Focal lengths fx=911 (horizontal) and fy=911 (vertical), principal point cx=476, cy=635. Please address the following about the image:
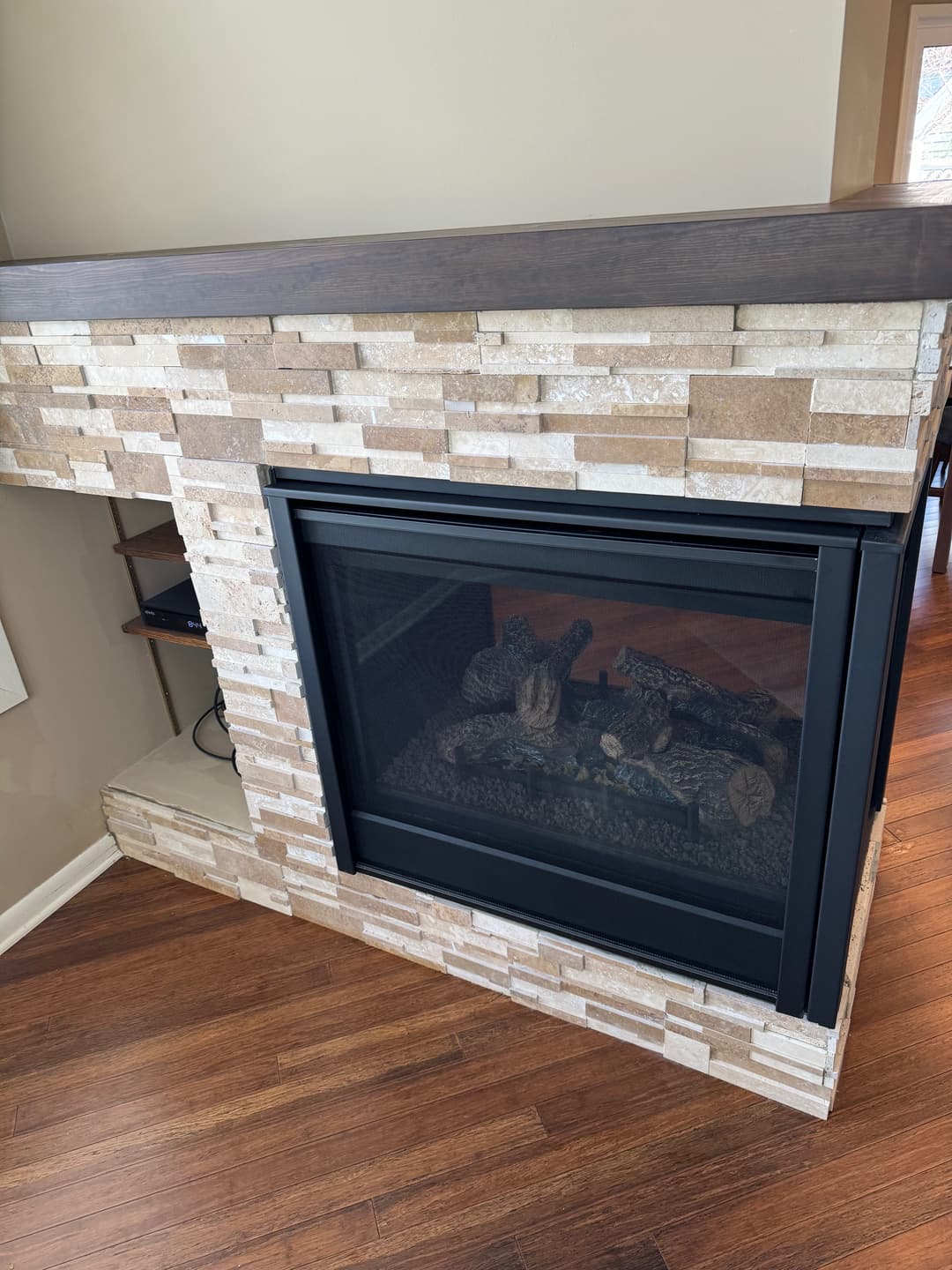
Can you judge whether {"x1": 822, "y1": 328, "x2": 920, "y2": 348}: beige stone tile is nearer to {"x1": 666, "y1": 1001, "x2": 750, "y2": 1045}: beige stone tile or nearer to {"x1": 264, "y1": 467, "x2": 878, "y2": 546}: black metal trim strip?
{"x1": 264, "y1": 467, "x2": 878, "y2": 546}: black metal trim strip

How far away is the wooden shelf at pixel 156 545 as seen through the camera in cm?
183

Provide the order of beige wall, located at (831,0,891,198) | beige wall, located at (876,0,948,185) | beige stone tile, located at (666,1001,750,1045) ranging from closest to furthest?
beige wall, located at (831,0,891,198), beige stone tile, located at (666,1001,750,1045), beige wall, located at (876,0,948,185)

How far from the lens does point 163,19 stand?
1.45 meters

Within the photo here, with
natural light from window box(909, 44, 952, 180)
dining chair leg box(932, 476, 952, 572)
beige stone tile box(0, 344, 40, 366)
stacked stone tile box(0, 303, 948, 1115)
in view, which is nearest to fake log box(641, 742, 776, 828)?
stacked stone tile box(0, 303, 948, 1115)

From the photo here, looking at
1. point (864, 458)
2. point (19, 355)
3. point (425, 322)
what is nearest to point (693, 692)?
point (864, 458)

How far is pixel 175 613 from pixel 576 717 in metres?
0.96

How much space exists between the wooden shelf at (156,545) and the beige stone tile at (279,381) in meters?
0.56

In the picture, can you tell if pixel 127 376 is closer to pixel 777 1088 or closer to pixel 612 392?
pixel 612 392

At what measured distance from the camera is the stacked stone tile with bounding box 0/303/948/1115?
989 mm

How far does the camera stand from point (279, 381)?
1.29 m

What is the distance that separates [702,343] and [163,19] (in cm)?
108

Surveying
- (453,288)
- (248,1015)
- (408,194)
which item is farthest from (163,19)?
(248,1015)

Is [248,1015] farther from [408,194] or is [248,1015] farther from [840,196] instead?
[840,196]

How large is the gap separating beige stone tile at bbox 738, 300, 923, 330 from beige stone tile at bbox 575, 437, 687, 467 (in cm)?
16
